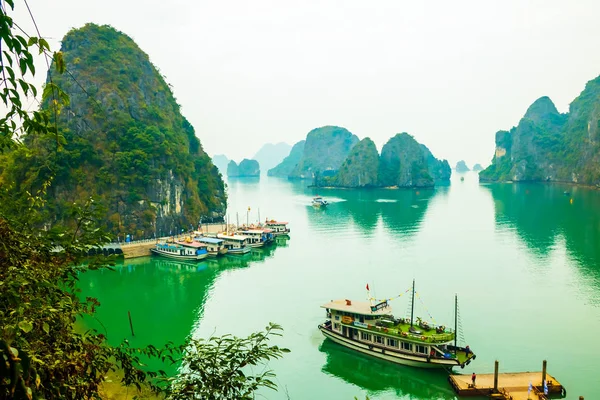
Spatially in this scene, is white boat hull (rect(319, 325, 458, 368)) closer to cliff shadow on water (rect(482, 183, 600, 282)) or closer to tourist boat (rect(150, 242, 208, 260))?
cliff shadow on water (rect(482, 183, 600, 282))

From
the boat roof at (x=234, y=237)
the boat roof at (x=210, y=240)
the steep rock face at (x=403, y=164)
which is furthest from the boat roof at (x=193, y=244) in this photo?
the steep rock face at (x=403, y=164)

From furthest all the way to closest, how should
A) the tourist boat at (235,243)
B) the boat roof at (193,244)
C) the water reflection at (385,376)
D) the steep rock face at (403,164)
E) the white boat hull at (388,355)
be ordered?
1. the steep rock face at (403,164)
2. the tourist boat at (235,243)
3. the boat roof at (193,244)
4. the white boat hull at (388,355)
5. the water reflection at (385,376)

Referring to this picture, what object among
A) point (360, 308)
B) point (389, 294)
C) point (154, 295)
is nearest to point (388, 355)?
point (360, 308)

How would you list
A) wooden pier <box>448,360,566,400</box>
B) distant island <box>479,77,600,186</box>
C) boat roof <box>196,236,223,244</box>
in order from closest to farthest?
wooden pier <box>448,360,566,400</box>, boat roof <box>196,236,223,244</box>, distant island <box>479,77,600,186</box>

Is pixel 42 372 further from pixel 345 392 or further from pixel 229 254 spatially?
pixel 229 254

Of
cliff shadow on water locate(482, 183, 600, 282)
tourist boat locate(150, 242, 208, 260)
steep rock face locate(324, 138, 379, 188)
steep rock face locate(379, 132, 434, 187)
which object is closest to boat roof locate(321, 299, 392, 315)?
cliff shadow on water locate(482, 183, 600, 282)

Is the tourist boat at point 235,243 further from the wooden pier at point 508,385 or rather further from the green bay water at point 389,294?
the wooden pier at point 508,385
